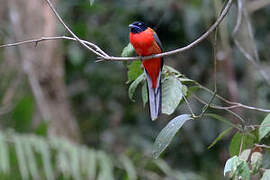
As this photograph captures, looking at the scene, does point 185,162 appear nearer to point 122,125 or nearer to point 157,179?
point 122,125

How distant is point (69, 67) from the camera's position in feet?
21.7

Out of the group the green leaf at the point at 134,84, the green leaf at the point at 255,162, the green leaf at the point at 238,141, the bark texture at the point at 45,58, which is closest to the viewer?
the green leaf at the point at 255,162

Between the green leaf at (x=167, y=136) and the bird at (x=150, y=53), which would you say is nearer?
the green leaf at (x=167, y=136)

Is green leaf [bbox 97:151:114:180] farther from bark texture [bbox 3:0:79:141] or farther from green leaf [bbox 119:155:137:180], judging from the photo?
bark texture [bbox 3:0:79:141]

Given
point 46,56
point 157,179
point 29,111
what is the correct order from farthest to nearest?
point 46,56 → point 157,179 → point 29,111

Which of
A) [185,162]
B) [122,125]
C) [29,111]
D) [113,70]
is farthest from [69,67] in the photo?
[29,111]

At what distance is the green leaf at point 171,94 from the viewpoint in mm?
2209

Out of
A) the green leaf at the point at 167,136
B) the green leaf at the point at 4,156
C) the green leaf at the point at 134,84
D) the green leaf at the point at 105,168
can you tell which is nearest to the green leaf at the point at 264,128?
the green leaf at the point at 167,136

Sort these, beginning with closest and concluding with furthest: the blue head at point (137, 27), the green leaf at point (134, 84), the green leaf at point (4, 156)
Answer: the green leaf at point (134, 84) → the blue head at point (137, 27) → the green leaf at point (4, 156)

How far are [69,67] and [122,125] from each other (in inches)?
45.1

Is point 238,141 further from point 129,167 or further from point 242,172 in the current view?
point 129,167

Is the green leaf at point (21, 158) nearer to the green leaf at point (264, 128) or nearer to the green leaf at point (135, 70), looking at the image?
the green leaf at point (135, 70)

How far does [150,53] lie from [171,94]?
0.82 metres

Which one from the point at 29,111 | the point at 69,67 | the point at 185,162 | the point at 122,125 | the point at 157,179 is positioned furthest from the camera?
the point at 69,67
